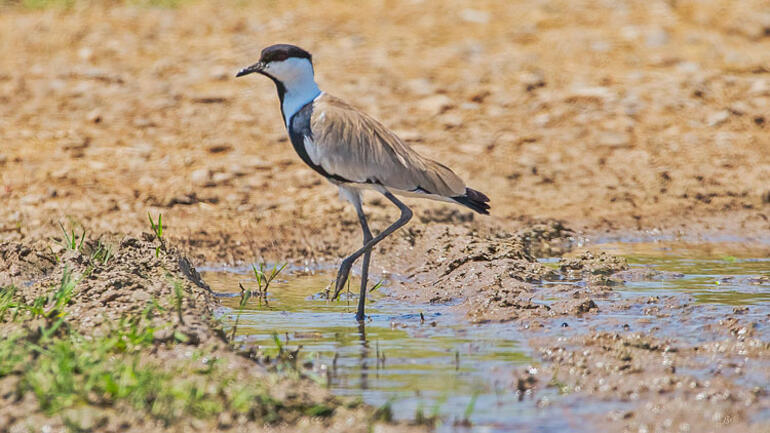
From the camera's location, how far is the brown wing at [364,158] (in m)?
6.87

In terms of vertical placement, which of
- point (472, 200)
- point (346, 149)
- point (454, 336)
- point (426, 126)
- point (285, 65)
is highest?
point (285, 65)

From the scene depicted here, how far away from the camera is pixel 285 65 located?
7008 millimetres

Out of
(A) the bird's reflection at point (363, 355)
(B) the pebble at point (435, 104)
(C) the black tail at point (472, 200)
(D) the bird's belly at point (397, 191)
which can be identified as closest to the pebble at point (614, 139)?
(B) the pebble at point (435, 104)

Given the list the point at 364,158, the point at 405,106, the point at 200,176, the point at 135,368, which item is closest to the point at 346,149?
the point at 364,158

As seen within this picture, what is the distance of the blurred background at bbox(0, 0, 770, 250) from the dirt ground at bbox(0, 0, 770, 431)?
0.09 ft

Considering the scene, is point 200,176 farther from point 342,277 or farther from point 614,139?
point 614,139

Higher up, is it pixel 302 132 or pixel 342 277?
pixel 302 132

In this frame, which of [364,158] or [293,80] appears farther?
[293,80]

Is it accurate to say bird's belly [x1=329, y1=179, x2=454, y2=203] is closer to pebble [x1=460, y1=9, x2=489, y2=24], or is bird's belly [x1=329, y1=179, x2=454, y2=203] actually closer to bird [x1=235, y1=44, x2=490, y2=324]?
bird [x1=235, y1=44, x2=490, y2=324]

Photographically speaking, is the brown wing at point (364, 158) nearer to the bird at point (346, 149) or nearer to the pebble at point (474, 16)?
the bird at point (346, 149)

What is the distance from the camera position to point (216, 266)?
8273mm

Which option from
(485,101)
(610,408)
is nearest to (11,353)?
(610,408)

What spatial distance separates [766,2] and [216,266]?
314 inches

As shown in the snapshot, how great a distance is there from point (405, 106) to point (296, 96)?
14.3 feet
